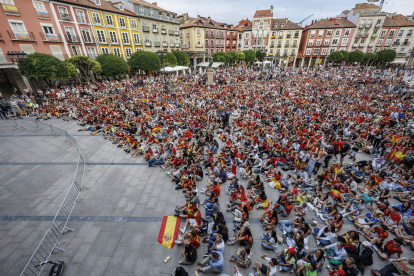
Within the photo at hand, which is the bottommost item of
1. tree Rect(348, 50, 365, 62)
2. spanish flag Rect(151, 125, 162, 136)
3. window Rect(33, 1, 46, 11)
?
spanish flag Rect(151, 125, 162, 136)

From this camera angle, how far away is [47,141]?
42.9 feet

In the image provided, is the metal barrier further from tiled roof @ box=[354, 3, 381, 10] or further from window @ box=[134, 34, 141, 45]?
tiled roof @ box=[354, 3, 381, 10]

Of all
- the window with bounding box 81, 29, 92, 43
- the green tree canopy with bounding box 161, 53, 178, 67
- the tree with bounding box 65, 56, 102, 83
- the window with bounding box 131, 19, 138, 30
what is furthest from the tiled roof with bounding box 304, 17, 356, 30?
the tree with bounding box 65, 56, 102, 83

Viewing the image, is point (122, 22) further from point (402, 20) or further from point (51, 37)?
point (402, 20)

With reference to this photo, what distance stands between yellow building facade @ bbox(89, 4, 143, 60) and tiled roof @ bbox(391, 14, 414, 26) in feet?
225

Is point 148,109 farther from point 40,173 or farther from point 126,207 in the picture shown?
point 126,207

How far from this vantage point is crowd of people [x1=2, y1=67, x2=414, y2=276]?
5.42 metres

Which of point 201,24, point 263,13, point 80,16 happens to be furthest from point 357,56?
point 80,16

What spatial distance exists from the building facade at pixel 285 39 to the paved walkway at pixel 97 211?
54947 mm

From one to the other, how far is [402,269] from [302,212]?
2717 millimetres

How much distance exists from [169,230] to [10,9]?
3199 cm

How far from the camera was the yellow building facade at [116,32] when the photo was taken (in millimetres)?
30064

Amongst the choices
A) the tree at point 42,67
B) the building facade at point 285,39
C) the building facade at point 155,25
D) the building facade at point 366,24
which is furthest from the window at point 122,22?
the building facade at point 366,24

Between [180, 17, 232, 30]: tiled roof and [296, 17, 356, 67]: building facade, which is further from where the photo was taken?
[296, 17, 356, 67]: building facade
